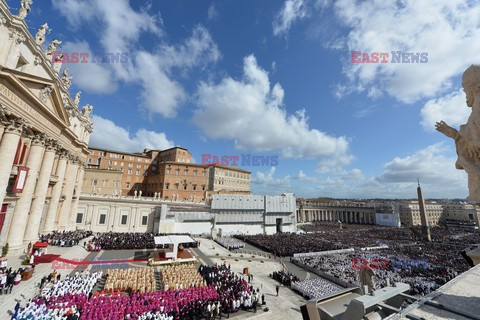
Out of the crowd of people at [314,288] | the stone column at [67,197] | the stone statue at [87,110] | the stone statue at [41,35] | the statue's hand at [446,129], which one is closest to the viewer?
the statue's hand at [446,129]

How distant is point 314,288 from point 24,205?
27677 millimetres

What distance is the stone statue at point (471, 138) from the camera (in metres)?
4.51

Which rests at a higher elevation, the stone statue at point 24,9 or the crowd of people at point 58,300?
the stone statue at point 24,9

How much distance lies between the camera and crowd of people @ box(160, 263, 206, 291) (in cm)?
1694

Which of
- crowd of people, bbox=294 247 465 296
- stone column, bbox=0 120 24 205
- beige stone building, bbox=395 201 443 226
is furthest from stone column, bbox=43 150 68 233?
beige stone building, bbox=395 201 443 226

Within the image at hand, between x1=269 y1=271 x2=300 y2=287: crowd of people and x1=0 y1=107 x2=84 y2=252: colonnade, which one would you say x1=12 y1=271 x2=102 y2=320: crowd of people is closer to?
x1=0 y1=107 x2=84 y2=252: colonnade

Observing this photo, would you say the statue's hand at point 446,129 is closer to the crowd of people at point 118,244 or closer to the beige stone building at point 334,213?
the crowd of people at point 118,244

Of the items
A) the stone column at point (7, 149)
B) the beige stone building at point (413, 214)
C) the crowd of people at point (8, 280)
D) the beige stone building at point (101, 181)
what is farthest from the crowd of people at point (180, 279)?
the beige stone building at point (413, 214)

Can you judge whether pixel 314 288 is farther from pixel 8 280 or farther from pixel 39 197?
pixel 39 197

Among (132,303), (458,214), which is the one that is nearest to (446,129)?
(132,303)

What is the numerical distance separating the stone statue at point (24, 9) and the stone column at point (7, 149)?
9271 mm

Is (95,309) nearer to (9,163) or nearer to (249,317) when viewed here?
(249,317)

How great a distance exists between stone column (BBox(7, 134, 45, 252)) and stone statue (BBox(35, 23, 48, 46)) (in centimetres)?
964

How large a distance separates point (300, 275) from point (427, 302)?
73.4 ft
